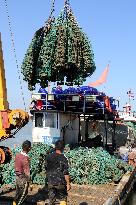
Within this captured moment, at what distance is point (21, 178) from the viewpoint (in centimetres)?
973

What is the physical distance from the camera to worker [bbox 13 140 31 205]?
963cm

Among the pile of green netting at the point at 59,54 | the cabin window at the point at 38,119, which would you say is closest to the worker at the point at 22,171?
the pile of green netting at the point at 59,54

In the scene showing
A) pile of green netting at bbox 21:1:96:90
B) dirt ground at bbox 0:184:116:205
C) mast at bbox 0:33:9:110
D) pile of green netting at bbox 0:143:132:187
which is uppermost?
pile of green netting at bbox 21:1:96:90

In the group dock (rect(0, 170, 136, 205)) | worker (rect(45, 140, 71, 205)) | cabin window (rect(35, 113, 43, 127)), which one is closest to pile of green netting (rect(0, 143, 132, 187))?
dock (rect(0, 170, 136, 205))

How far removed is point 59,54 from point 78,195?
6700 mm

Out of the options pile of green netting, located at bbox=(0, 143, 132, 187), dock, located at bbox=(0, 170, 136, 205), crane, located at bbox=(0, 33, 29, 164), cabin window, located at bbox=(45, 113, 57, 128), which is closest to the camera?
crane, located at bbox=(0, 33, 29, 164)

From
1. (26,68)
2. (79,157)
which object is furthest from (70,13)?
(79,157)

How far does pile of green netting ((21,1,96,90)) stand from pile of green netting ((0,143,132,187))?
392cm

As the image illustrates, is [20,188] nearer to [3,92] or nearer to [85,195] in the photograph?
[3,92]

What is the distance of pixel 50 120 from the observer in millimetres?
18625

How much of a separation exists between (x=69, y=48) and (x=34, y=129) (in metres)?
4.49

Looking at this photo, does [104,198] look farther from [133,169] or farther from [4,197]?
[133,169]

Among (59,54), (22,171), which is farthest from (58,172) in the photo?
(59,54)

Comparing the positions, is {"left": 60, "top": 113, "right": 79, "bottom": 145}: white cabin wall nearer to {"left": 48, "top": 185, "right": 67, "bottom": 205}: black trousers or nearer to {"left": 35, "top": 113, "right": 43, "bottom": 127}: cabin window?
{"left": 35, "top": 113, "right": 43, "bottom": 127}: cabin window
